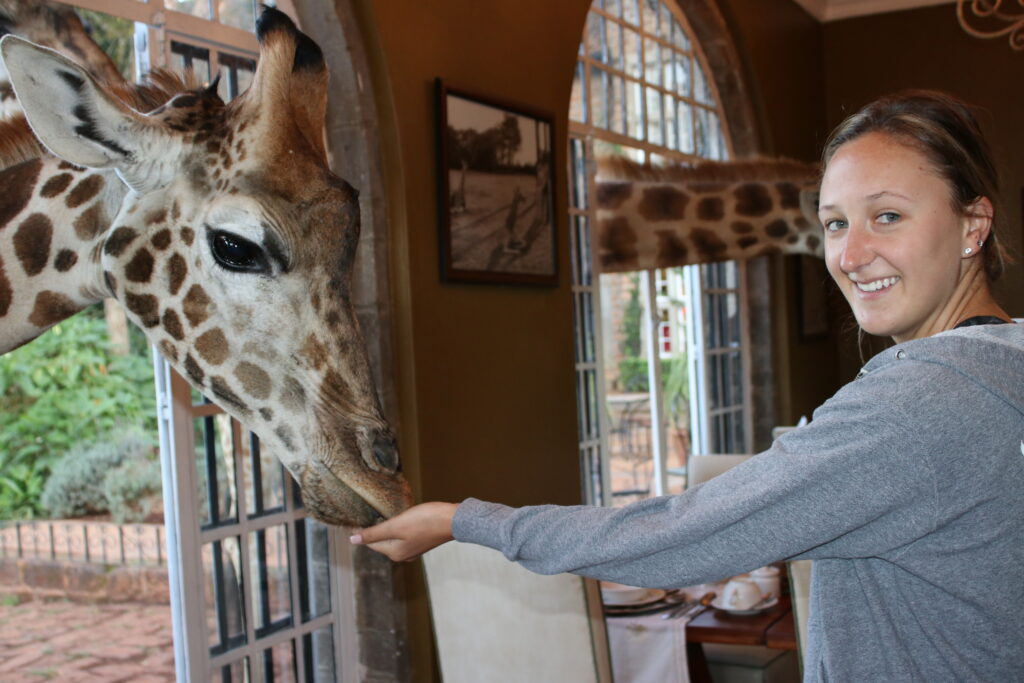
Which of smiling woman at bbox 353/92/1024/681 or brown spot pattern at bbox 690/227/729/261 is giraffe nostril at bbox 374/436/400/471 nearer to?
smiling woman at bbox 353/92/1024/681

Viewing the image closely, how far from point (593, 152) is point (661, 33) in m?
1.25

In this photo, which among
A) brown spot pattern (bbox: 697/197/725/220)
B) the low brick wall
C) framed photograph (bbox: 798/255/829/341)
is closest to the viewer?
brown spot pattern (bbox: 697/197/725/220)

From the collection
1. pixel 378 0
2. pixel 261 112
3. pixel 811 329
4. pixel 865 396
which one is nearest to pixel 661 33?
pixel 811 329

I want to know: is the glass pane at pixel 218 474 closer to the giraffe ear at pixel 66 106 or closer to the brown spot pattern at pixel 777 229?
the giraffe ear at pixel 66 106

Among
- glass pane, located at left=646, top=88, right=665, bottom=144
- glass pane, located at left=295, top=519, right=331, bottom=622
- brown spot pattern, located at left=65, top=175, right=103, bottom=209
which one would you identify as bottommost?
glass pane, located at left=295, top=519, right=331, bottom=622

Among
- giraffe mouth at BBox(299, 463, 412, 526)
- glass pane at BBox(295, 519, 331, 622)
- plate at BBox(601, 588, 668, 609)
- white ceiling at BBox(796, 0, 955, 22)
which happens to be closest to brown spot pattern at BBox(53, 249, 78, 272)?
giraffe mouth at BBox(299, 463, 412, 526)

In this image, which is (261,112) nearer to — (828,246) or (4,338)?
(4,338)

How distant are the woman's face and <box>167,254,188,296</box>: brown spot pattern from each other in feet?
2.68

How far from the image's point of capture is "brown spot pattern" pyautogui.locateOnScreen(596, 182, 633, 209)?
162 inches

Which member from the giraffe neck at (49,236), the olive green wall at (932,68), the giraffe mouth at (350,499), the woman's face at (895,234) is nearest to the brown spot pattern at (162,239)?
the giraffe neck at (49,236)

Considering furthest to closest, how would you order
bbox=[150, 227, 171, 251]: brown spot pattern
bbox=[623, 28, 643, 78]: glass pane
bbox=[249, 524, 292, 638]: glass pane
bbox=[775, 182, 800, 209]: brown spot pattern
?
bbox=[623, 28, 643, 78]: glass pane → bbox=[775, 182, 800, 209]: brown spot pattern → bbox=[249, 524, 292, 638]: glass pane → bbox=[150, 227, 171, 251]: brown spot pattern

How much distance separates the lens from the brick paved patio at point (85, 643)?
5.12 m

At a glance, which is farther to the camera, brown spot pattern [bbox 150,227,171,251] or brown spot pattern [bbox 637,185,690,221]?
brown spot pattern [bbox 637,185,690,221]

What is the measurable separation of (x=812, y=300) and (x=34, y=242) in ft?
17.6
